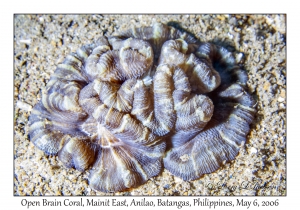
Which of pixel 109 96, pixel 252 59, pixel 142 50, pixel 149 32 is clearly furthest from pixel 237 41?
pixel 109 96

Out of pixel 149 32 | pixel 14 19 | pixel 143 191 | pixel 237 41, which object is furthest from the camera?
pixel 14 19

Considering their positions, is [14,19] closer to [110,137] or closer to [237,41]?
[110,137]

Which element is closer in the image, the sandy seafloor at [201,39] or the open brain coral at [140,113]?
the open brain coral at [140,113]

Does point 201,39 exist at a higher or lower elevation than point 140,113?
higher

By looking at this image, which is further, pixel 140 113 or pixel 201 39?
pixel 201 39
